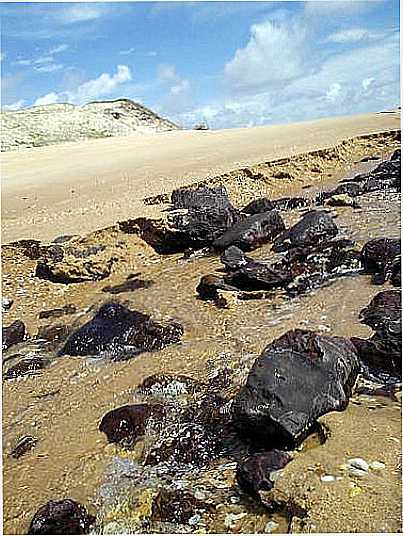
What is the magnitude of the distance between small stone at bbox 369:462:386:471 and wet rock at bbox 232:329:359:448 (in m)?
0.44

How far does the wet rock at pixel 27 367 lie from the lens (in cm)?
596

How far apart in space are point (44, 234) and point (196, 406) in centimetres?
510

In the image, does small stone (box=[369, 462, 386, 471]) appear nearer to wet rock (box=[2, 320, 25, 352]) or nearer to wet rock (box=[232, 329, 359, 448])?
wet rock (box=[232, 329, 359, 448])

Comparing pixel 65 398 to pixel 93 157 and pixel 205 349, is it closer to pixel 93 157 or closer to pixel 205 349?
pixel 205 349

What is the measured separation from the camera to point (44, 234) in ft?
29.9

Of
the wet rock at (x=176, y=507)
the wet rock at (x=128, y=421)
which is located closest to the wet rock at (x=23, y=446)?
the wet rock at (x=128, y=421)

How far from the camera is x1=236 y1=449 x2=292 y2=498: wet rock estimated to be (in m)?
3.51

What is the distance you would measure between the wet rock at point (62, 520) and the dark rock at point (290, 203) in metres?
6.97

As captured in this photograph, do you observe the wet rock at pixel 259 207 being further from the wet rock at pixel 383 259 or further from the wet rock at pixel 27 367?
the wet rock at pixel 27 367

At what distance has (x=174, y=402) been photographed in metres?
4.84

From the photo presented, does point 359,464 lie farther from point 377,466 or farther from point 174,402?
point 174,402

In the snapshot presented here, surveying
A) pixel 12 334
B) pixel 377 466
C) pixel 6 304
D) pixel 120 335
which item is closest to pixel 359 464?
pixel 377 466

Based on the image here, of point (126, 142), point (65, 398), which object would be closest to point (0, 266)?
point (65, 398)

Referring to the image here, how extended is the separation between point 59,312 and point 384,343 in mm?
3976
